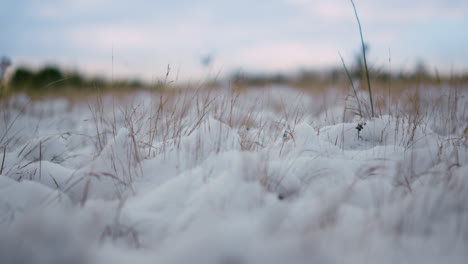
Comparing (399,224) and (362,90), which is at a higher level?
(362,90)

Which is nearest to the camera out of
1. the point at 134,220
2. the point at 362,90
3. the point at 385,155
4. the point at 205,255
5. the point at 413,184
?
the point at 205,255

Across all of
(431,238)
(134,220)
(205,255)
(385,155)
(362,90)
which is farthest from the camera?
(362,90)

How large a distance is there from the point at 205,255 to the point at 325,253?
30cm

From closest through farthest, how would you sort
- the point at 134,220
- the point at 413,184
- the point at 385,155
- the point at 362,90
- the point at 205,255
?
the point at 205,255 < the point at 134,220 < the point at 413,184 < the point at 385,155 < the point at 362,90

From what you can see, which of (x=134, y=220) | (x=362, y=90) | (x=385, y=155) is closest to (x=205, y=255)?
(x=134, y=220)

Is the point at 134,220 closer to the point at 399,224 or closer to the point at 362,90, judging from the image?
the point at 399,224

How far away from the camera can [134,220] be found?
0.85 metres

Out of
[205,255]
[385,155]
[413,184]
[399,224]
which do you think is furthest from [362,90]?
[205,255]

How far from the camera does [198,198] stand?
2.84 feet

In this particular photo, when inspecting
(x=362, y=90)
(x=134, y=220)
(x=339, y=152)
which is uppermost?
(x=362, y=90)

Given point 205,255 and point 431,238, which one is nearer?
point 205,255

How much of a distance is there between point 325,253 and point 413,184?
0.56m

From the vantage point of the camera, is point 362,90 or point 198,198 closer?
point 198,198

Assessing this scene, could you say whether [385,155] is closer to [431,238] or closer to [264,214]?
[431,238]
